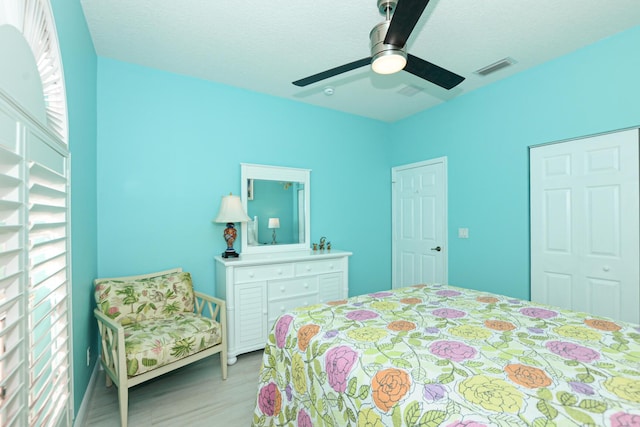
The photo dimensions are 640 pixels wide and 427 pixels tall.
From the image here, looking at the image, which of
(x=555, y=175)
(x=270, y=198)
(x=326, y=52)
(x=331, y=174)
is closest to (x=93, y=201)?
(x=270, y=198)

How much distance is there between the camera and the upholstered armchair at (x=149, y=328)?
1.96 metres

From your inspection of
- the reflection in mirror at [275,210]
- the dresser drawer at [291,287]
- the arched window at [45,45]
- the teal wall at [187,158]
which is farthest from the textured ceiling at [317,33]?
the dresser drawer at [291,287]

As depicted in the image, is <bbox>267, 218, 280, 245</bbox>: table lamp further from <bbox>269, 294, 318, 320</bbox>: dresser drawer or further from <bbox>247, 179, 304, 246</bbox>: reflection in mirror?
<bbox>269, 294, 318, 320</bbox>: dresser drawer

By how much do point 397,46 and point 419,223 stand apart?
2.75m

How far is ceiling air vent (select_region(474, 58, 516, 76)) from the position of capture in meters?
2.75

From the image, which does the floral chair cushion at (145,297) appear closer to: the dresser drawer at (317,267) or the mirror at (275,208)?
the mirror at (275,208)

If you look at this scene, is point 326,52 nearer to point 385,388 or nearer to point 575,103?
point 575,103

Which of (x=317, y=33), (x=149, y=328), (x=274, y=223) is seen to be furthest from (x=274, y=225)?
(x=317, y=33)

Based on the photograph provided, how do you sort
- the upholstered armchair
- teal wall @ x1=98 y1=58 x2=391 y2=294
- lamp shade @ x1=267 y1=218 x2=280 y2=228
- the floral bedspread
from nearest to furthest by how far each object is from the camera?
1. the floral bedspread
2. the upholstered armchair
3. teal wall @ x1=98 y1=58 x2=391 y2=294
4. lamp shade @ x1=267 y1=218 x2=280 y2=228

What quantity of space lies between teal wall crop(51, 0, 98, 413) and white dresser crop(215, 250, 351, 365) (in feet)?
3.30

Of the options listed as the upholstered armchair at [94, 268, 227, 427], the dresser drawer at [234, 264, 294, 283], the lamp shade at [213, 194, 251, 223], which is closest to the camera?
the upholstered armchair at [94, 268, 227, 427]

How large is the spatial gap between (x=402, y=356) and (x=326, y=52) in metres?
2.36

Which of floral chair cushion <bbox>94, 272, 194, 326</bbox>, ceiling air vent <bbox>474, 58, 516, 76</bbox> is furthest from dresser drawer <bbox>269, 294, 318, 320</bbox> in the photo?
ceiling air vent <bbox>474, 58, 516, 76</bbox>

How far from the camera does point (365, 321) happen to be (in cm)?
158
